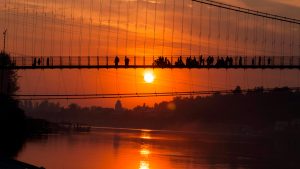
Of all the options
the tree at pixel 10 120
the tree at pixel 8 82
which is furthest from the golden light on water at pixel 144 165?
the tree at pixel 8 82

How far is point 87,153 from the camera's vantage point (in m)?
80.7

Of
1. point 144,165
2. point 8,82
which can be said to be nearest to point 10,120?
point 8,82

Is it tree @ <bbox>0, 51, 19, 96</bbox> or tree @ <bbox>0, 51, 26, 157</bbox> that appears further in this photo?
tree @ <bbox>0, 51, 19, 96</bbox>

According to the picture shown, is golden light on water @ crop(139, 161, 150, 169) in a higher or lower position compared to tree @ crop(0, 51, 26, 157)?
lower

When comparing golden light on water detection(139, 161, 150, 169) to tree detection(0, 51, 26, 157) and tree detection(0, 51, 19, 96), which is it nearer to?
tree detection(0, 51, 26, 157)

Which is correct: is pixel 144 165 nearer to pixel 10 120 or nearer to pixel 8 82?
pixel 10 120

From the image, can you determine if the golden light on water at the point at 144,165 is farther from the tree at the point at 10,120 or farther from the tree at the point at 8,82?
the tree at the point at 8,82

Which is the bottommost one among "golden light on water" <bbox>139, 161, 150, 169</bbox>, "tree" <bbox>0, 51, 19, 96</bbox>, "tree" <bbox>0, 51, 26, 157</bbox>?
"golden light on water" <bbox>139, 161, 150, 169</bbox>

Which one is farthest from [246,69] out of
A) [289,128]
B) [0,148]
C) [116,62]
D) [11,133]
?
[289,128]

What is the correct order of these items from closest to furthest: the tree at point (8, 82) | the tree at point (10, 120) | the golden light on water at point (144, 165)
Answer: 1. the golden light on water at point (144, 165)
2. the tree at point (10, 120)
3. the tree at point (8, 82)

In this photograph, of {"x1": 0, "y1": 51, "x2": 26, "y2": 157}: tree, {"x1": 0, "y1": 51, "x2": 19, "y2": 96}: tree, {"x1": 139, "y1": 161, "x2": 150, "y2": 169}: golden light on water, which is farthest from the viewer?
{"x1": 0, "y1": 51, "x2": 19, "y2": 96}: tree

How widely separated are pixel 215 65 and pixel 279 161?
1751cm

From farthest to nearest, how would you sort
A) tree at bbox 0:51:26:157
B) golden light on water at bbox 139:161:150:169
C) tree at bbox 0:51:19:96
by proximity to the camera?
tree at bbox 0:51:19:96 → tree at bbox 0:51:26:157 → golden light on water at bbox 139:161:150:169

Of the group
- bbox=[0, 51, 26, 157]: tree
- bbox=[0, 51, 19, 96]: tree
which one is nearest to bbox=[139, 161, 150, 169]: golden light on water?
bbox=[0, 51, 26, 157]: tree
